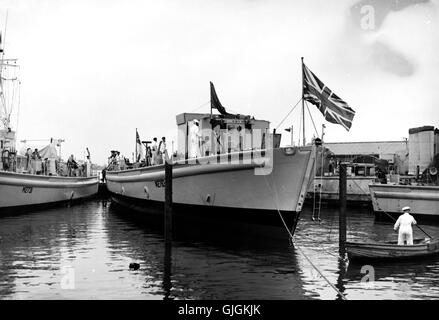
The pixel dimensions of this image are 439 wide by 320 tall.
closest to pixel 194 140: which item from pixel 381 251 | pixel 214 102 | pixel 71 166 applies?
pixel 214 102

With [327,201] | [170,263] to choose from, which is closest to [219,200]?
[170,263]

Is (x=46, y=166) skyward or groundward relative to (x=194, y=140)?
groundward

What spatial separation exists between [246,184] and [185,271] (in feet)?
21.4

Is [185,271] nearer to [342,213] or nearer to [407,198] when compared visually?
[342,213]

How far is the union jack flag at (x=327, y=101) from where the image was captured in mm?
15711

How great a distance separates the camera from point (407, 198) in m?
29.8

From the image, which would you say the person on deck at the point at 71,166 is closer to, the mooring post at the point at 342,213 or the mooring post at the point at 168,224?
the mooring post at the point at 168,224

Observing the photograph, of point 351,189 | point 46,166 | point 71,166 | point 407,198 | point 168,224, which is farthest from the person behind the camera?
point 71,166

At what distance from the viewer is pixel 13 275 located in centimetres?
1245

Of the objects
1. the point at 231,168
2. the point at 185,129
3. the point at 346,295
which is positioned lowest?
the point at 346,295

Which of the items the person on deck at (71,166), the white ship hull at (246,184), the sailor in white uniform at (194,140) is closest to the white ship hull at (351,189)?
the sailor in white uniform at (194,140)

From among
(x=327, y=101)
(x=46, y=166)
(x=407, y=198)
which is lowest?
(x=407, y=198)
